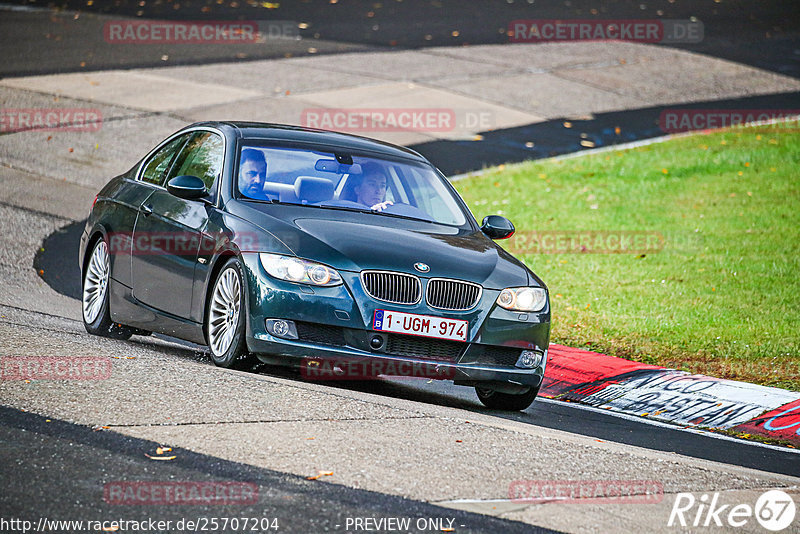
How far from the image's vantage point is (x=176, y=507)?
4.74 meters

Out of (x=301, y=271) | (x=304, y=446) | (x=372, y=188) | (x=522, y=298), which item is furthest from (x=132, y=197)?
(x=304, y=446)

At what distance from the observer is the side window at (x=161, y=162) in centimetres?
904

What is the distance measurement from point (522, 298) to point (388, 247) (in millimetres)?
932

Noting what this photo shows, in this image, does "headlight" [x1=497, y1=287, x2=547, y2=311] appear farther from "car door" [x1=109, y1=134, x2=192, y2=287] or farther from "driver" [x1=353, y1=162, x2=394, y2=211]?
"car door" [x1=109, y1=134, x2=192, y2=287]

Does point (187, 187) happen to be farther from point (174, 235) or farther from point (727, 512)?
point (727, 512)

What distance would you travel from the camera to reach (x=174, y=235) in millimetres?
8172

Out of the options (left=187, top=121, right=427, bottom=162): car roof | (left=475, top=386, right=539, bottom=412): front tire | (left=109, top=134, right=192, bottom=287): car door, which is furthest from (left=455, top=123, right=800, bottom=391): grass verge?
(left=109, top=134, right=192, bottom=287): car door

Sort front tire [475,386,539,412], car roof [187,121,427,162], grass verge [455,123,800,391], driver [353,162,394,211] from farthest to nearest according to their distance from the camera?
grass verge [455,123,800,391] < car roof [187,121,427,162] < driver [353,162,394,211] < front tire [475,386,539,412]

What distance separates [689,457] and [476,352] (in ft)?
4.63

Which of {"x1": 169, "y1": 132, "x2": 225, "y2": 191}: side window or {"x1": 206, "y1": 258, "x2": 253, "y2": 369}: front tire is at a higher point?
{"x1": 169, "y1": 132, "x2": 225, "y2": 191}: side window

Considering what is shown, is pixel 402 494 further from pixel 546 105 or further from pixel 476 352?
pixel 546 105

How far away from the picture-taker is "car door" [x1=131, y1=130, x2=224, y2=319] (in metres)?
7.99

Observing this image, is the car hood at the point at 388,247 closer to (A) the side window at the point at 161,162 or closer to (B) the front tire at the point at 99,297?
(A) the side window at the point at 161,162

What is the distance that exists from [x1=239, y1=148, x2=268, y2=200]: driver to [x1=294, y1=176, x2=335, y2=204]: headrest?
235 mm
